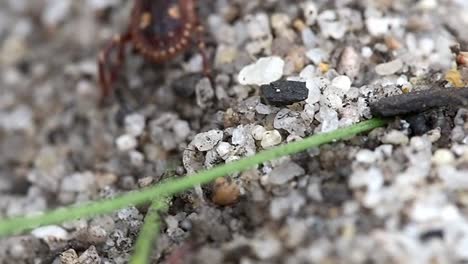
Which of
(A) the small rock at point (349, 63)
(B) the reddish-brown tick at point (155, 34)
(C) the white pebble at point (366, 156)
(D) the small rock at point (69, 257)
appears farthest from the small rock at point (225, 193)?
(B) the reddish-brown tick at point (155, 34)

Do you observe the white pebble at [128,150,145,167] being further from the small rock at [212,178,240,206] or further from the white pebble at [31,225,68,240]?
the small rock at [212,178,240,206]

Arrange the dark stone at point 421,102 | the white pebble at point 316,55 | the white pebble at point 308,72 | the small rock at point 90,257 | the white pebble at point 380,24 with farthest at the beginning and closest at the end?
the white pebble at point 380,24
the white pebble at point 316,55
the white pebble at point 308,72
the small rock at point 90,257
the dark stone at point 421,102

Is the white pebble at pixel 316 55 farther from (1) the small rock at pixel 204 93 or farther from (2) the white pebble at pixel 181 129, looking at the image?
(2) the white pebble at pixel 181 129

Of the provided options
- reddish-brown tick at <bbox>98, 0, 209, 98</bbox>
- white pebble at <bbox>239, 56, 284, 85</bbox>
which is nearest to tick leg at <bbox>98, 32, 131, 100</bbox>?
reddish-brown tick at <bbox>98, 0, 209, 98</bbox>

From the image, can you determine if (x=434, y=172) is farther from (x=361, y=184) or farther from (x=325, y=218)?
(x=325, y=218)

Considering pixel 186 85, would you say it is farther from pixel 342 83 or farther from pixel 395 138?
pixel 395 138

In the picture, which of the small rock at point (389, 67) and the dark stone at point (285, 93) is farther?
the small rock at point (389, 67)

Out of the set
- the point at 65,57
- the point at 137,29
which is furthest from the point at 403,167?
the point at 65,57
